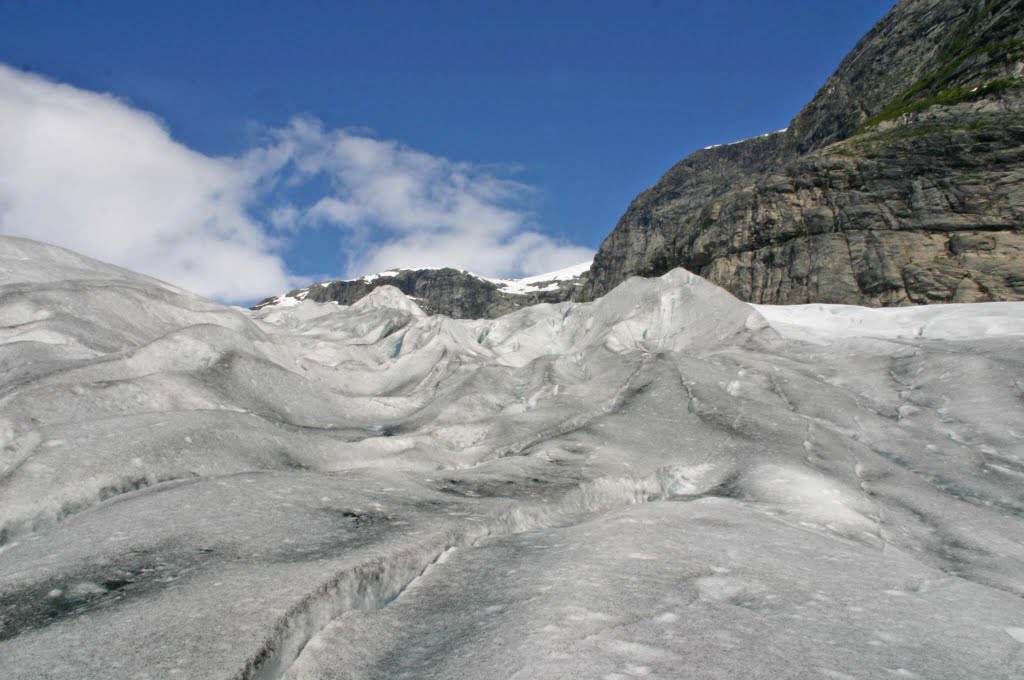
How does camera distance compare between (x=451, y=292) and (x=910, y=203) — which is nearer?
(x=910, y=203)

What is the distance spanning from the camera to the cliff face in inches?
1267

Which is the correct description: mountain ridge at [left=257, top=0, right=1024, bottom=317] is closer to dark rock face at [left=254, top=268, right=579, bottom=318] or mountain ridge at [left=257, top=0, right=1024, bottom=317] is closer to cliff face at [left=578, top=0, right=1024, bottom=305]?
cliff face at [left=578, top=0, right=1024, bottom=305]

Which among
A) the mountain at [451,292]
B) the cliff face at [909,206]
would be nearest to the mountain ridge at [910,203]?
the cliff face at [909,206]

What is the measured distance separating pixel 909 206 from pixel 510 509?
35.5m

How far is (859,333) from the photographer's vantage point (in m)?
24.1

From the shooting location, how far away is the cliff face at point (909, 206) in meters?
32.2

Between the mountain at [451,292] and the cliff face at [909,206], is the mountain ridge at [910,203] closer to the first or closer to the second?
the cliff face at [909,206]

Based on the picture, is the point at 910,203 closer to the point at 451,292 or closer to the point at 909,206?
the point at 909,206

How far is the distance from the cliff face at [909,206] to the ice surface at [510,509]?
39.4 ft

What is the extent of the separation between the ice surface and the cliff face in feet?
39.4

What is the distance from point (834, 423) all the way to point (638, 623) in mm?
12580

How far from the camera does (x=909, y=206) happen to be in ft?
114

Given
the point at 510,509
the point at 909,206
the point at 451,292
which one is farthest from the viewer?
the point at 451,292

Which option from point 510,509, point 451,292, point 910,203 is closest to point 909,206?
point 910,203
